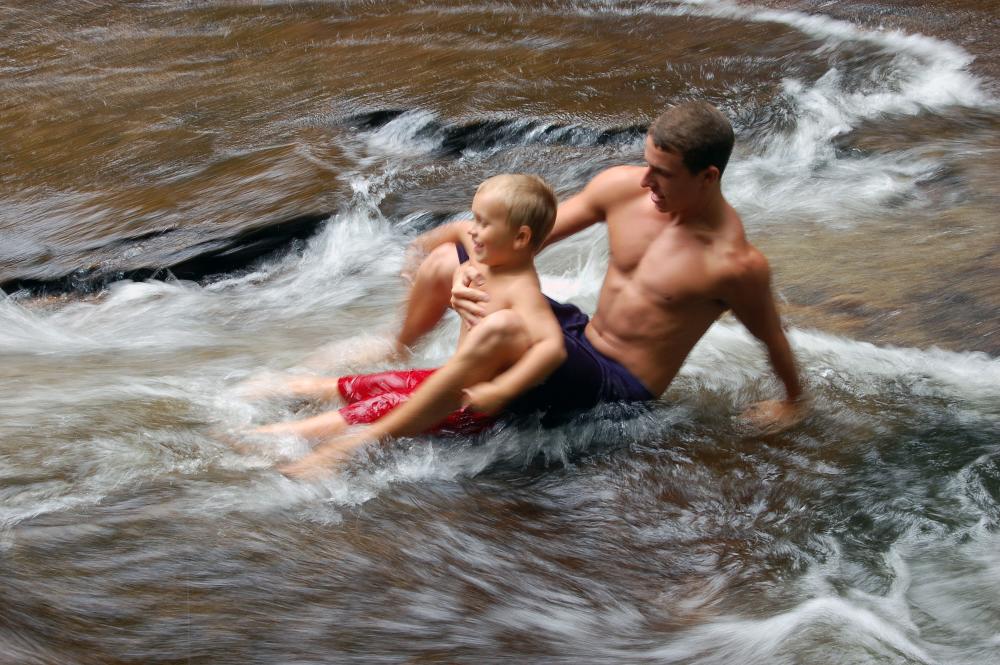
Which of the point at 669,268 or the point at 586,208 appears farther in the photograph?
the point at 586,208

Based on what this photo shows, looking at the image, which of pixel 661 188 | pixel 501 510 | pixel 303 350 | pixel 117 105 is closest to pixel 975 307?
pixel 661 188

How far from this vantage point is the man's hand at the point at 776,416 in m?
3.51

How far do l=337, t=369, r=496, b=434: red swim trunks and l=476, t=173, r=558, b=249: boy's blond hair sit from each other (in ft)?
1.85

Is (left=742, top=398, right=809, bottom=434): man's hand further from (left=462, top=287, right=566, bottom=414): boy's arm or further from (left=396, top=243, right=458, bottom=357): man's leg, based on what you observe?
(left=396, top=243, right=458, bottom=357): man's leg

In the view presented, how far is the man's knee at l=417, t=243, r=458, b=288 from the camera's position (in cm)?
353

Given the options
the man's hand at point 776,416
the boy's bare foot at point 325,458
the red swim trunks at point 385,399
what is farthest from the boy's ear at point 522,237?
the man's hand at point 776,416

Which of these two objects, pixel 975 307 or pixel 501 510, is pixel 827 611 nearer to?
pixel 501 510

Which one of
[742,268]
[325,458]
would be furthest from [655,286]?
[325,458]

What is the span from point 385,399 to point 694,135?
1207 mm

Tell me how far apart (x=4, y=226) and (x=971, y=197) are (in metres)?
4.70

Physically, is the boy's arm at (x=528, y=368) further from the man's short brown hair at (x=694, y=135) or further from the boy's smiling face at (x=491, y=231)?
the man's short brown hair at (x=694, y=135)

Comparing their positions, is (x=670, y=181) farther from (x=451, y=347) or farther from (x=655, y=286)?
(x=451, y=347)

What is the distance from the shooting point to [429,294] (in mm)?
3635

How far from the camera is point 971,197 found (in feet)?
17.5
